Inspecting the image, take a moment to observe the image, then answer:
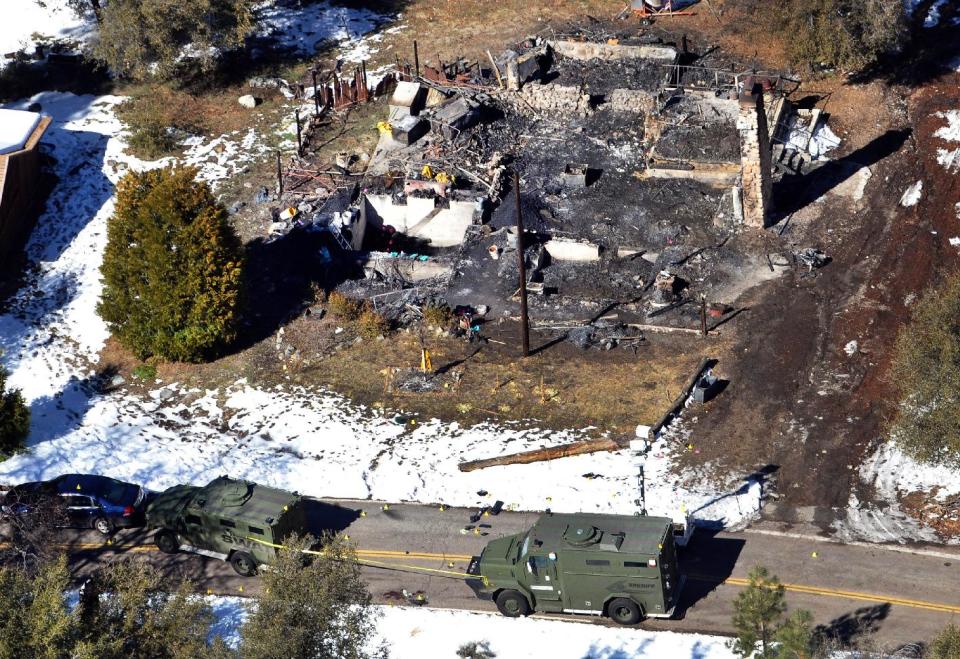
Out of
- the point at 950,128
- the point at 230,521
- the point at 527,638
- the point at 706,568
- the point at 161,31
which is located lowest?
the point at 527,638

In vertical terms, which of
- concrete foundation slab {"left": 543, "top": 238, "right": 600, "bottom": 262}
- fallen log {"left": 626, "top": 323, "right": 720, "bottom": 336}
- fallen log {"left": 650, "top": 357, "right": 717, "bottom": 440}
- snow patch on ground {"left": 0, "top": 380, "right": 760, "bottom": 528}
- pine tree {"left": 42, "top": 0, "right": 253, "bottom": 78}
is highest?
pine tree {"left": 42, "top": 0, "right": 253, "bottom": 78}

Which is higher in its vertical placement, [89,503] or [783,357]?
[783,357]

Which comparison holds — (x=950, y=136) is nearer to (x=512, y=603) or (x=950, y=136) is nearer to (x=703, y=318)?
(x=703, y=318)

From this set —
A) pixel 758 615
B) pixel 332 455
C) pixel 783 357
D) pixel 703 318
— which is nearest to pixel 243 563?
pixel 332 455

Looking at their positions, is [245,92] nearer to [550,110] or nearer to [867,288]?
[550,110]

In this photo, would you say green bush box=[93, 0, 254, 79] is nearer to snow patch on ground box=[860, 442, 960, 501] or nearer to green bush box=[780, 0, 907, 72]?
green bush box=[780, 0, 907, 72]

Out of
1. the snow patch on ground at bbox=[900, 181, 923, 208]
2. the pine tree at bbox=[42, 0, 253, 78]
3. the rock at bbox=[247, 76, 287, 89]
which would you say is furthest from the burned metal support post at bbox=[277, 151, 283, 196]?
the snow patch on ground at bbox=[900, 181, 923, 208]
